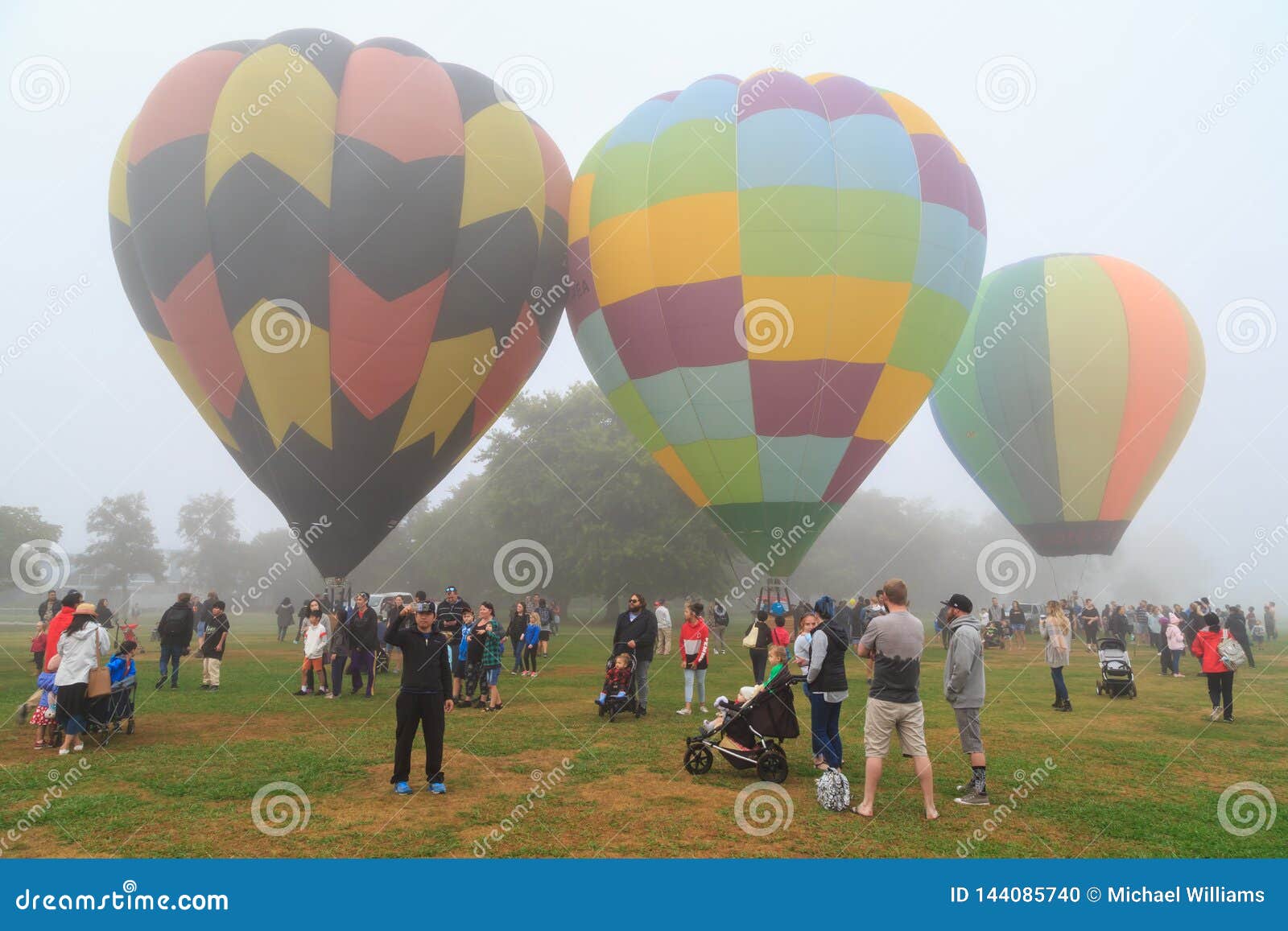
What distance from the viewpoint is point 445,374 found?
15.9 meters

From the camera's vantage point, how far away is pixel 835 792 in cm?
668

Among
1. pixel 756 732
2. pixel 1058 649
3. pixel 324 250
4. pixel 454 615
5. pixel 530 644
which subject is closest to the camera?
pixel 756 732

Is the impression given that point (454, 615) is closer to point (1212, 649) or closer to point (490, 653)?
point (490, 653)

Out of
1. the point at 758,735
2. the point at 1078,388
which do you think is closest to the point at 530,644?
the point at 758,735

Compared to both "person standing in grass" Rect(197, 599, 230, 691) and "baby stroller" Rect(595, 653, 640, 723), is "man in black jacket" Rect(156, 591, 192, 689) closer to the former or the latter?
"person standing in grass" Rect(197, 599, 230, 691)

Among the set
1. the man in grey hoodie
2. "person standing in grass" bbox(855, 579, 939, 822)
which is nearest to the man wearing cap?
"person standing in grass" bbox(855, 579, 939, 822)

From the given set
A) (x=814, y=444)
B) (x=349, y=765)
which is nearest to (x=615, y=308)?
(x=814, y=444)

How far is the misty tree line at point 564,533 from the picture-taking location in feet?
123

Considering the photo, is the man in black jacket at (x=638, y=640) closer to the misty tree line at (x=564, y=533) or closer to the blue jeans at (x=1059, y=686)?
the blue jeans at (x=1059, y=686)

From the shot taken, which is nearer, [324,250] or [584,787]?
[584,787]

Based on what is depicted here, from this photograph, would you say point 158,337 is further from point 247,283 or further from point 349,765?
point 349,765

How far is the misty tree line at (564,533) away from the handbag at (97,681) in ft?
25.5

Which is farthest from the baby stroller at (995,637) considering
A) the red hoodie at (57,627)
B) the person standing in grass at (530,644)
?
the red hoodie at (57,627)

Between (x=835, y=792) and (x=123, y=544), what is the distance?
9126 cm
